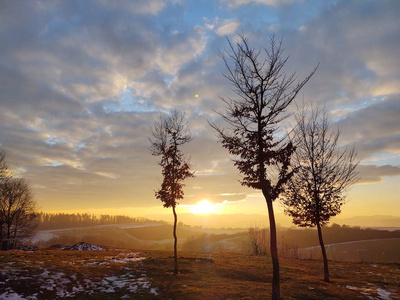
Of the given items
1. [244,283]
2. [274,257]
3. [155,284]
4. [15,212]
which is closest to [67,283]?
[155,284]

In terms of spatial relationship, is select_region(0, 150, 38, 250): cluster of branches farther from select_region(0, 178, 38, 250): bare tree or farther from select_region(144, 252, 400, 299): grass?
select_region(144, 252, 400, 299): grass

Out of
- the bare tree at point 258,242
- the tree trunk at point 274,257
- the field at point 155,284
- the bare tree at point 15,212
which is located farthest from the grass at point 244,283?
the bare tree at point 15,212

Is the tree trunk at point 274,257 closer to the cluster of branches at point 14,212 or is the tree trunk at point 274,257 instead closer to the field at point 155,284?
the field at point 155,284

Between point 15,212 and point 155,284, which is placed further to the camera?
point 15,212

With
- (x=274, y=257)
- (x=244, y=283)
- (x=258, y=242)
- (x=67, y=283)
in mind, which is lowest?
(x=258, y=242)

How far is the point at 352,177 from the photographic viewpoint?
2027 cm

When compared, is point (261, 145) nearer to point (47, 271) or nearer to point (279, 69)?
point (279, 69)

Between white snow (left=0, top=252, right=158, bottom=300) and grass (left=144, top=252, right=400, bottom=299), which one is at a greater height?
white snow (left=0, top=252, right=158, bottom=300)

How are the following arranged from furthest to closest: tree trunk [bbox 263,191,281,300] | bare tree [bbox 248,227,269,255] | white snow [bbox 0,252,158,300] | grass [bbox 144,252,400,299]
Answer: bare tree [bbox 248,227,269,255] → grass [bbox 144,252,400,299] → white snow [bbox 0,252,158,300] → tree trunk [bbox 263,191,281,300]

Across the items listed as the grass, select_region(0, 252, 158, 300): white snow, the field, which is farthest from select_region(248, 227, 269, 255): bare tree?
select_region(0, 252, 158, 300): white snow

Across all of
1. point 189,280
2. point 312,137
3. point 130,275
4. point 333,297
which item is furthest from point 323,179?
point 130,275

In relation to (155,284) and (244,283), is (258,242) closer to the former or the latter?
(244,283)

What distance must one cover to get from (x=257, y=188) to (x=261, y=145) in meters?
2.49

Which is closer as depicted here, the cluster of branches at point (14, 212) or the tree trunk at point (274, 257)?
the tree trunk at point (274, 257)
